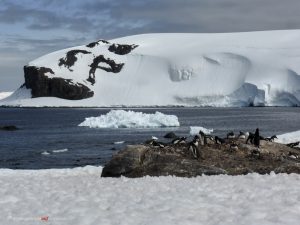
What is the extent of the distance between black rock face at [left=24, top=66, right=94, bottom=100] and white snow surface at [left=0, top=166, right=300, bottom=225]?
172761 mm

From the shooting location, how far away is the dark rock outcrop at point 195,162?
16.1m

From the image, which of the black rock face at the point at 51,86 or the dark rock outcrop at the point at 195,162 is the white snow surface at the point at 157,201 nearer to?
the dark rock outcrop at the point at 195,162

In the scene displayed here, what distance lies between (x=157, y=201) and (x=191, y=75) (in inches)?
6751

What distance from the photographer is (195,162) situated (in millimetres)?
16297

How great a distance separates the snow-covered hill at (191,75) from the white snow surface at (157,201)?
135m

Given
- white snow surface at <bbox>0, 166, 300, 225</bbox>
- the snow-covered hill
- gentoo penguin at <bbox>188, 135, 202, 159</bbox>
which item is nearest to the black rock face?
the snow-covered hill

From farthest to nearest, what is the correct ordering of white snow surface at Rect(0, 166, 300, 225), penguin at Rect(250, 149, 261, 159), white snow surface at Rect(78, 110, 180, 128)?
white snow surface at Rect(78, 110, 180, 128), penguin at Rect(250, 149, 261, 159), white snow surface at Rect(0, 166, 300, 225)

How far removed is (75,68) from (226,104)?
67.4 metres

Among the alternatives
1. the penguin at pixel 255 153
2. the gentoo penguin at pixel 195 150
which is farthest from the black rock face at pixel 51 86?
the penguin at pixel 255 153

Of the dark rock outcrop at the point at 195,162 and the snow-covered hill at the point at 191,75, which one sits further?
the snow-covered hill at the point at 191,75

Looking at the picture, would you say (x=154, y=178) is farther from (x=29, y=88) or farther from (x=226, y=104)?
(x=29, y=88)

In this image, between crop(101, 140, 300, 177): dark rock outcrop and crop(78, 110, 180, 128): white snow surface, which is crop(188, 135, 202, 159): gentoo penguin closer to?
crop(101, 140, 300, 177): dark rock outcrop

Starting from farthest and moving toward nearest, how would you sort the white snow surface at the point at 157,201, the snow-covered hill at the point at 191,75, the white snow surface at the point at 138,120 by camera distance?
the snow-covered hill at the point at 191,75, the white snow surface at the point at 138,120, the white snow surface at the point at 157,201

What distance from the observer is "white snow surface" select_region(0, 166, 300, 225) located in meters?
8.51
